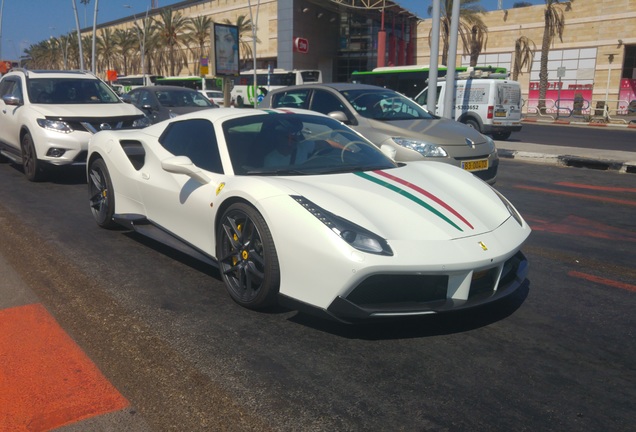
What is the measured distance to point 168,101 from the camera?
13562mm

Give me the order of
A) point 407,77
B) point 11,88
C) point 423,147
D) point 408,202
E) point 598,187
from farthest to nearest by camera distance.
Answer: point 407,77
point 11,88
point 598,187
point 423,147
point 408,202

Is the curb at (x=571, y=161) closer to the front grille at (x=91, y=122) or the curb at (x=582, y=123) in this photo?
the front grille at (x=91, y=122)

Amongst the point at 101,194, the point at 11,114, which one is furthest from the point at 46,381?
the point at 11,114

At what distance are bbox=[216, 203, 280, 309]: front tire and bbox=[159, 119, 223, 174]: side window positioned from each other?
1.65 feet

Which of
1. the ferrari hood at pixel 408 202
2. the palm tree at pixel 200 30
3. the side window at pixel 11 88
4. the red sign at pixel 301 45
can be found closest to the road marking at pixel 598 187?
the ferrari hood at pixel 408 202

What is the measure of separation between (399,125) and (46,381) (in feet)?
19.9

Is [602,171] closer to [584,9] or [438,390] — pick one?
[438,390]

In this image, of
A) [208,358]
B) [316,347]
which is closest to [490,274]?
[316,347]

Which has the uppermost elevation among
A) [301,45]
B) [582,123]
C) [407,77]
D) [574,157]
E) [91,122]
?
[301,45]

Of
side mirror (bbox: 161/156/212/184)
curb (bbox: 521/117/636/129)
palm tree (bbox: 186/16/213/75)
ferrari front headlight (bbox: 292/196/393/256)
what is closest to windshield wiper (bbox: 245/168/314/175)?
side mirror (bbox: 161/156/212/184)

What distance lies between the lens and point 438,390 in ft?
9.02

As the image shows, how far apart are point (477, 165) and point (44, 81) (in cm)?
686

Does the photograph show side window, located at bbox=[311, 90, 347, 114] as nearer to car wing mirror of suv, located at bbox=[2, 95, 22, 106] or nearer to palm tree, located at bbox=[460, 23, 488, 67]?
car wing mirror of suv, located at bbox=[2, 95, 22, 106]

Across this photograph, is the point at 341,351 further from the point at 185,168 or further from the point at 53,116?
the point at 53,116
